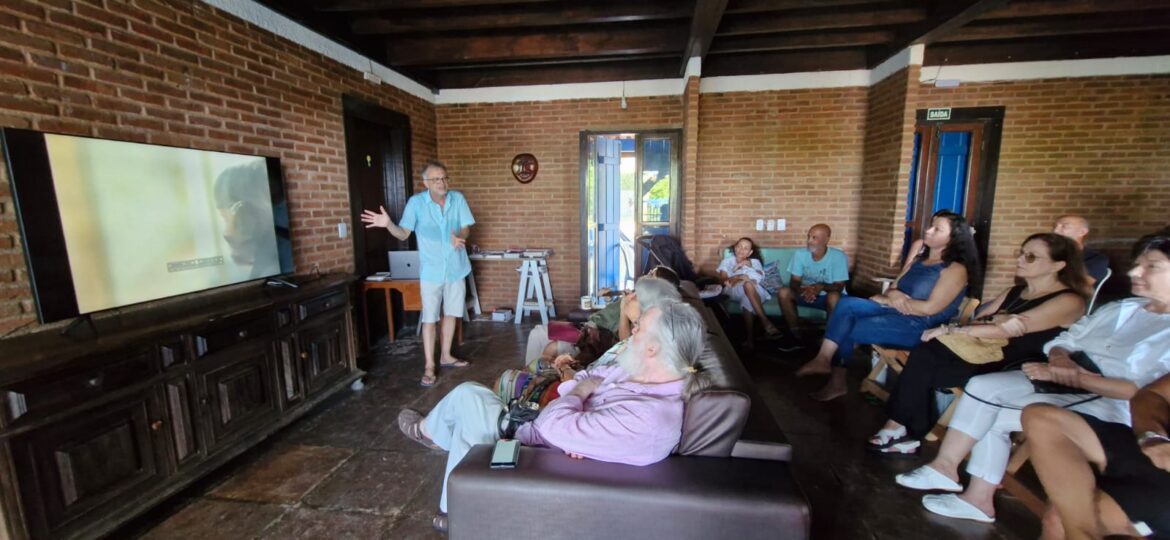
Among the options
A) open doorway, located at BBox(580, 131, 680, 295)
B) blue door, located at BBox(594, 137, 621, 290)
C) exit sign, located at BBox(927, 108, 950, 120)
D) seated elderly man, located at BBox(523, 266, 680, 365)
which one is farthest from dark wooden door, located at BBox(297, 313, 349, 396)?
exit sign, located at BBox(927, 108, 950, 120)

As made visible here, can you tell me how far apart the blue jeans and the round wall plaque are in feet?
11.3

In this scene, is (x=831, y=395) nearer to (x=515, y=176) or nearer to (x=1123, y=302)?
(x=1123, y=302)

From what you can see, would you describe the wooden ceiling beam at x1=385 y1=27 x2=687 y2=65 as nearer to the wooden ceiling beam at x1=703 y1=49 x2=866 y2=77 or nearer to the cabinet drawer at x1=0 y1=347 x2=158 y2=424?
the wooden ceiling beam at x1=703 y1=49 x2=866 y2=77

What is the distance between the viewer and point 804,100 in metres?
4.80

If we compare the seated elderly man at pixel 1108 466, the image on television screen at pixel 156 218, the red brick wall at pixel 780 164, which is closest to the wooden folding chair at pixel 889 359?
the seated elderly man at pixel 1108 466

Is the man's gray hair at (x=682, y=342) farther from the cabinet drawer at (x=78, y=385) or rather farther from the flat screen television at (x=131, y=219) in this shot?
the flat screen television at (x=131, y=219)


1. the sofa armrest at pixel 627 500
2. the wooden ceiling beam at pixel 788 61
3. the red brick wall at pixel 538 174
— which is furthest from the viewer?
the red brick wall at pixel 538 174

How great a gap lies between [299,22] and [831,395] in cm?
438

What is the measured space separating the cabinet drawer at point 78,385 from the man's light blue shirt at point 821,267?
4575mm

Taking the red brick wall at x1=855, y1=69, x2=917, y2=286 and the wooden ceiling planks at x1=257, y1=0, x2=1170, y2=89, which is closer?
the wooden ceiling planks at x1=257, y1=0, x2=1170, y2=89

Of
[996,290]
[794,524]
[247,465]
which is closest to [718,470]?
[794,524]

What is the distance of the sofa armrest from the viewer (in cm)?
121

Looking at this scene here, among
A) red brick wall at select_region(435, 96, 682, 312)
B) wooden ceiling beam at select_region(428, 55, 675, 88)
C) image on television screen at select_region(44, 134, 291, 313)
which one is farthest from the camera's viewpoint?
red brick wall at select_region(435, 96, 682, 312)

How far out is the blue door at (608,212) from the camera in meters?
5.38
